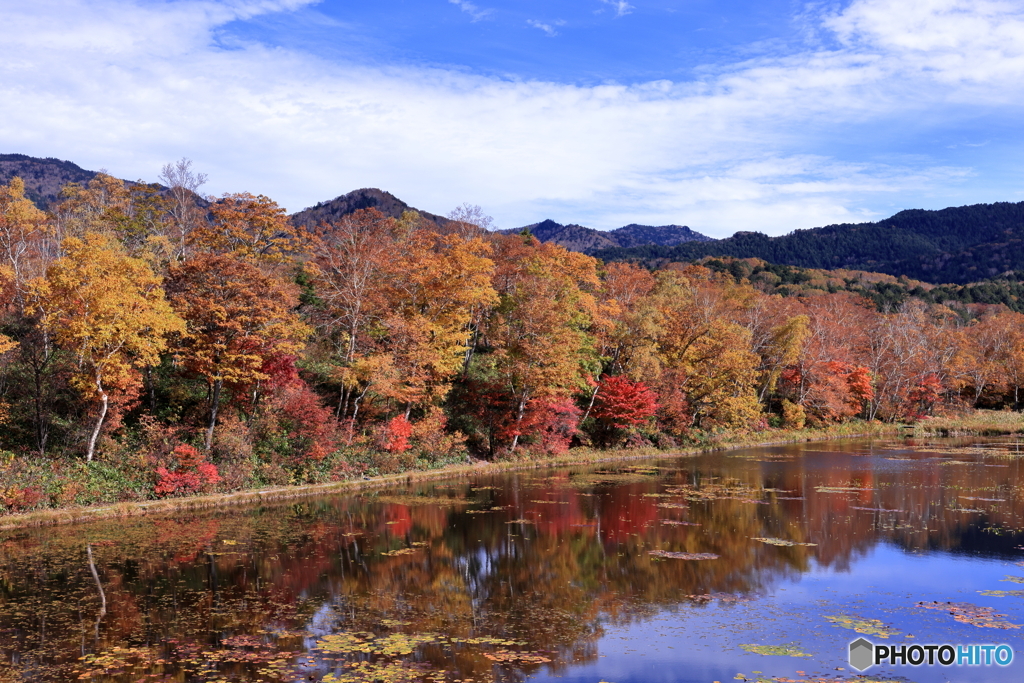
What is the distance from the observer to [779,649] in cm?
1241

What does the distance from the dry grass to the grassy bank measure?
2.29m

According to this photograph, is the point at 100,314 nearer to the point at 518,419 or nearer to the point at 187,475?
the point at 187,475

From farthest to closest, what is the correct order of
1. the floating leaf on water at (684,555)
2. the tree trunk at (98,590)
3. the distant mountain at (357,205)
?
the distant mountain at (357,205) → the floating leaf on water at (684,555) → the tree trunk at (98,590)

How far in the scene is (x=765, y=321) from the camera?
59531mm

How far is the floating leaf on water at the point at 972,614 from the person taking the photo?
13.5 meters

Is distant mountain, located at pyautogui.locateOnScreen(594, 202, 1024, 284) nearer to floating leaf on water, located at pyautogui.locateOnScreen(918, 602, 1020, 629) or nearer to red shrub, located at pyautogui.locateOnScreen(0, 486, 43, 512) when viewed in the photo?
red shrub, located at pyautogui.locateOnScreen(0, 486, 43, 512)

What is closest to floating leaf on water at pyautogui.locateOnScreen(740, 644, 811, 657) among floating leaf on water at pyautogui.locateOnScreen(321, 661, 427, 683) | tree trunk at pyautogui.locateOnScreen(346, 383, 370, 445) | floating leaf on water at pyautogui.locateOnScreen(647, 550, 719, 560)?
floating leaf on water at pyautogui.locateOnScreen(321, 661, 427, 683)

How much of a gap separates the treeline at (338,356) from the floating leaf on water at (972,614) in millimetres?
22082

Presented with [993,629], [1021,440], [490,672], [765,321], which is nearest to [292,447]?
[490,672]

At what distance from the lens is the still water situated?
39.6 feet

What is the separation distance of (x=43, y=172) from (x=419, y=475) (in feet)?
488

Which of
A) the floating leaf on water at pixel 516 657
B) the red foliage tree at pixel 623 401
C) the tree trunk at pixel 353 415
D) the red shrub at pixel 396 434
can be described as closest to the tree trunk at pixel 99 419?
the tree trunk at pixel 353 415

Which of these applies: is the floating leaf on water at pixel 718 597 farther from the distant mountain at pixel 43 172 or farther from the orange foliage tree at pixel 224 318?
the distant mountain at pixel 43 172

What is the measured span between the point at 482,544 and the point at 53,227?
33.7 meters
